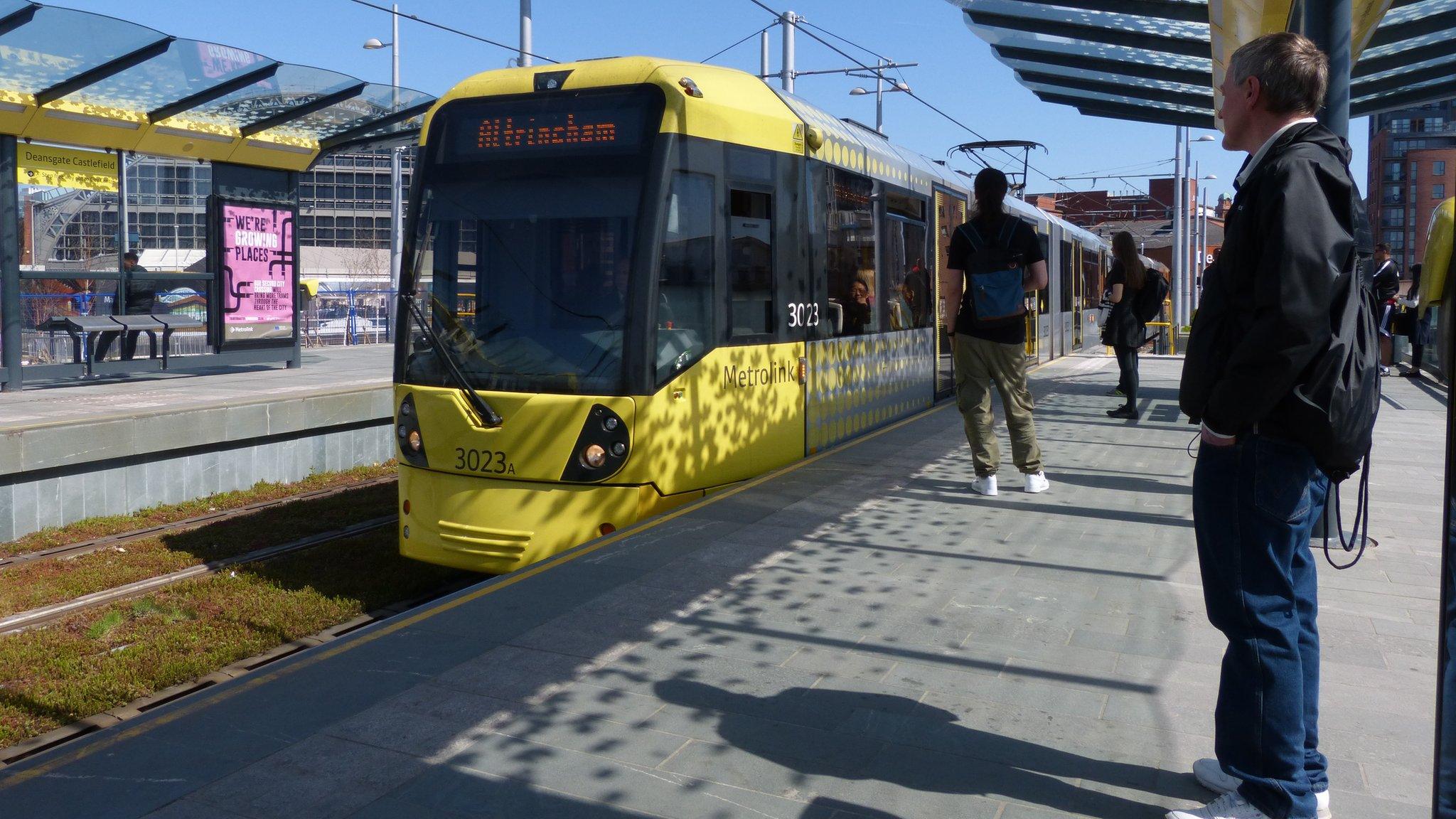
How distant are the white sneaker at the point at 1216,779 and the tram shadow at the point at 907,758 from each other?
0.05 meters

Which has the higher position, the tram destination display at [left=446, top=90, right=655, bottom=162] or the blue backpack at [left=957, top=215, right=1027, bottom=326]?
the tram destination display at [left=446, top=90, right=655, bottom=162]

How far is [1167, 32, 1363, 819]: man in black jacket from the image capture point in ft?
9.23

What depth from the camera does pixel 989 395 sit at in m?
7.59

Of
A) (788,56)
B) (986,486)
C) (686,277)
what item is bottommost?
(986,486)

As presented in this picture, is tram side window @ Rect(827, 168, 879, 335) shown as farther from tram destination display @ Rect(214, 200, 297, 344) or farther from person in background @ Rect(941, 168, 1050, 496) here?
tram destination display @ Rect(214, 200, 297, 344)

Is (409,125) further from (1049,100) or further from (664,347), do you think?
(664,347)

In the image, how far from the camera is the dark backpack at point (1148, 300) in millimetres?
12375

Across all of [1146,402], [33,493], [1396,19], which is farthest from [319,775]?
[1146,402]

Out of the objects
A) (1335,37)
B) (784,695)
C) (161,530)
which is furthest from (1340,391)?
(161,530)

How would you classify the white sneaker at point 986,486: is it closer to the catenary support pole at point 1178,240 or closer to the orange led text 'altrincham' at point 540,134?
the orange led text 'altrincham' at point 540,134

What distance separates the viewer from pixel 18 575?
8.27 m

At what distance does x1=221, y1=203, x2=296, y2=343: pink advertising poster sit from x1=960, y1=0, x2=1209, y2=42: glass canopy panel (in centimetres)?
1122

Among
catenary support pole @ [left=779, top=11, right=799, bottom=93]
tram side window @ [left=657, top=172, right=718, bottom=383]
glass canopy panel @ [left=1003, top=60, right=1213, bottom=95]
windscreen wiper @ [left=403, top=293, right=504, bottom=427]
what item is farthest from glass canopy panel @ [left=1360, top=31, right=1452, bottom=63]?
catenary support pole @ [left=779, top=11, right=799, bottom=93]

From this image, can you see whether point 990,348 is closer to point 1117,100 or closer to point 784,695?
point 784,695
